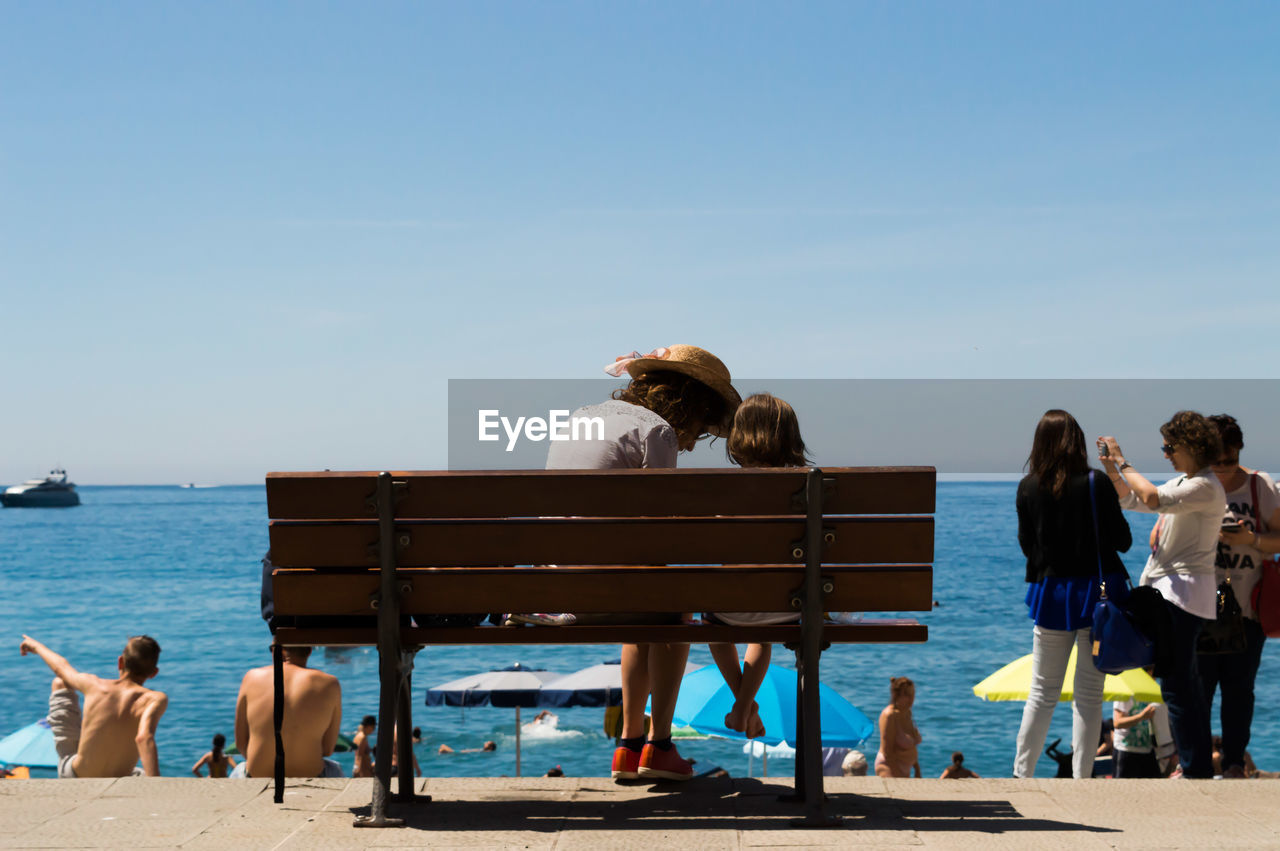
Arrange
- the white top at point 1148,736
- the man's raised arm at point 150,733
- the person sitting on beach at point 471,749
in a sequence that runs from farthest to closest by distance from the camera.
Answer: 1. the person sitting on beach at point 471,749
2. the white top at point 1148,736
3. the man's raised arm at point 150,733

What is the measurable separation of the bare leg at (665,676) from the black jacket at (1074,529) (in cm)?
149

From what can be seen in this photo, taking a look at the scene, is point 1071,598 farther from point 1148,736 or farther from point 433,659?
point 433,659

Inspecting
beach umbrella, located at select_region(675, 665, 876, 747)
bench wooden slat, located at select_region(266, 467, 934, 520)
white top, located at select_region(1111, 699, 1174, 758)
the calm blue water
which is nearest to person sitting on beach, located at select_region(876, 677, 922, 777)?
beach umbrella, located at select_region(675, 665, 876, 747)

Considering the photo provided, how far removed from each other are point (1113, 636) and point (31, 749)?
44.5 ft

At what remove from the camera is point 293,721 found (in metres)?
7.03

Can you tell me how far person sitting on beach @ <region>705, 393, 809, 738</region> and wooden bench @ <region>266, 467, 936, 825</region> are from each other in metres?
0.50

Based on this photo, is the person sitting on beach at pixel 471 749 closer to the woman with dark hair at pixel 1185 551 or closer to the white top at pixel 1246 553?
the white top at pixel 1246 553

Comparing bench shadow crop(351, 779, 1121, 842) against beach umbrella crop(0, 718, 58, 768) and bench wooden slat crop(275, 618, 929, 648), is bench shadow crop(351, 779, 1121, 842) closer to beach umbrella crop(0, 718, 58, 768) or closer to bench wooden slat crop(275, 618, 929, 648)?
bench wooden slat crop(275, 618, 929, 648)

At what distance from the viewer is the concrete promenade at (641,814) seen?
3566 millimetres

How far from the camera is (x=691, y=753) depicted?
26.8 meters

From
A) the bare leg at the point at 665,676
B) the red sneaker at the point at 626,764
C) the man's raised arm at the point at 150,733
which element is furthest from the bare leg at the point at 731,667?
the man's raised arm at the point at 150,733

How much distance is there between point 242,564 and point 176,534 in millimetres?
44419

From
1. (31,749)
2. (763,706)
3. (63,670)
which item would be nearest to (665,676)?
(763,706)

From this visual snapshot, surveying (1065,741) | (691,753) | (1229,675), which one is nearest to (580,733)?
(691,753)
